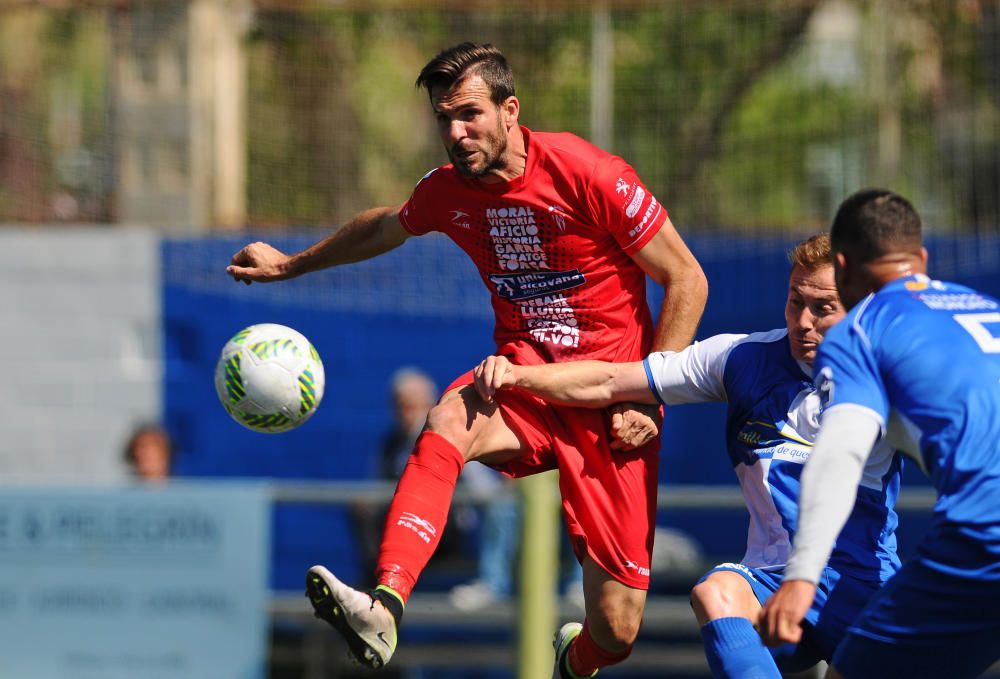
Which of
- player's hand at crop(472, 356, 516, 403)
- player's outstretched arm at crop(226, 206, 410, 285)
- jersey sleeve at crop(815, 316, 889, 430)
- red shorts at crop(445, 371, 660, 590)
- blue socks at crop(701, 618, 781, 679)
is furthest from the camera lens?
player's outstretched arm at crop(226, 206, 410, 285)

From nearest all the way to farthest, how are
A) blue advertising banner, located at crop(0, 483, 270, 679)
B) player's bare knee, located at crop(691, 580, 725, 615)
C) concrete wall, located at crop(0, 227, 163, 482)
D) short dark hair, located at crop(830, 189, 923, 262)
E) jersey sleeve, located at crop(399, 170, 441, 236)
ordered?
1. short dark hair, located at crop(830, 189, 923, 262)
2. player's bare knee, located at crop(691, 580, 725, 615)
3. jersey sleeve, located at crop(399, 170, 441, 236)
4. blue advertising banner, located at crop(0, 483, 270, 679)
5. concrete wall, located at crop(0, 227, 163, 482)

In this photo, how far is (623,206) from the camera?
16.6ft

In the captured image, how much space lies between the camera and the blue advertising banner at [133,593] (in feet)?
26.9

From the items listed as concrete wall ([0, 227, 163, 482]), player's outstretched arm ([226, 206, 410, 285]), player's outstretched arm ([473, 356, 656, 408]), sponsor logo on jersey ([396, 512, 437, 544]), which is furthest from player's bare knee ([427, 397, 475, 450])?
concrete wall ([0, 227, 163, 482])

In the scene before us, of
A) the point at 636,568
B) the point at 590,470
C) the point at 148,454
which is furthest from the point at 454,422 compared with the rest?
the point at 148,454

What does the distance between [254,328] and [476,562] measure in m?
3.99

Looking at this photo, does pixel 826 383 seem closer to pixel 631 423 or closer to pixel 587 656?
pixel 631 423

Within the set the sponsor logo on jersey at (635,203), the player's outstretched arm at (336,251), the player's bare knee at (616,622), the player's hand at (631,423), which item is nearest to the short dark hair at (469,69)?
the sponsor logo on jersey at (635,203)

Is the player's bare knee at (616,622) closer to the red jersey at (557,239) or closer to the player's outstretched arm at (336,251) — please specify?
the red jersey at (557,239)

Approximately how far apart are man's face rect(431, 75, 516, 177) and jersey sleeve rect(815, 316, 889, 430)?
4.89 ft

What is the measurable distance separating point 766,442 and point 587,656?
1.22m

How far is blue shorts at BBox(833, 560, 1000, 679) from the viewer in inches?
156

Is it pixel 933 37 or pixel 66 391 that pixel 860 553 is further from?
pixel 66 391

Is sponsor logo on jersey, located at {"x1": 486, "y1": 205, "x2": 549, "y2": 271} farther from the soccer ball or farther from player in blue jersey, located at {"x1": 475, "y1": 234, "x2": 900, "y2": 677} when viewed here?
the soccer ball
